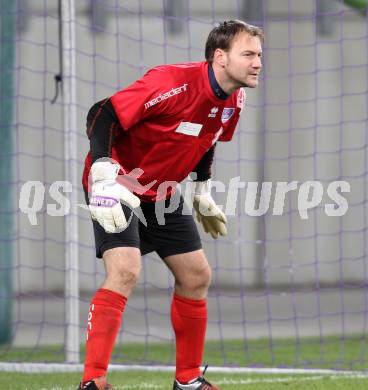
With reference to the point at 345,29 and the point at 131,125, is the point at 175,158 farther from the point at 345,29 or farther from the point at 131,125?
the point at 345,29

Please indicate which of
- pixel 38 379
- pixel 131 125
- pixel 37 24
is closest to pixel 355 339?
pixel 38 379

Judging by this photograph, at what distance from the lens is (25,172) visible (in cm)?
1241

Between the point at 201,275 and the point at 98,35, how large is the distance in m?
7.99

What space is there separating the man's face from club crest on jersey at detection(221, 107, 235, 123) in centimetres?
19

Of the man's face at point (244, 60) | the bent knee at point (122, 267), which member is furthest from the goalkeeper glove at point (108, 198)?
the man's face at point (244, 60)

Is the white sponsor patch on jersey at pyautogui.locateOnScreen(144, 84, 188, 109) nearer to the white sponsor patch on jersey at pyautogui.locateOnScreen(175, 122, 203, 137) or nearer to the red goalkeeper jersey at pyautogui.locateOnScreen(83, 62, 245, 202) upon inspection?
the red goalkeeper jersey at pyautogui.locateOnScreen(83, 62, 245, 202)

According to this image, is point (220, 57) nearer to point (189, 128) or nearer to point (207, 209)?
point (189, 128)

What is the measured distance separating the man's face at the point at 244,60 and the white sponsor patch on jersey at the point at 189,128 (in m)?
0.26

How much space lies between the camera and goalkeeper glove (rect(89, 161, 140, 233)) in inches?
167

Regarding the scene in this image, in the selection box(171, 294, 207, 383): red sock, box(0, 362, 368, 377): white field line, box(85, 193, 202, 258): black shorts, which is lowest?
box(0, 362, 368, 377): white field line

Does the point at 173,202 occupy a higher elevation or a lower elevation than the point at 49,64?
lower

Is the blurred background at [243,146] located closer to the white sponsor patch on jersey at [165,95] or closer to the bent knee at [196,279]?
the bent knee at [196,279]

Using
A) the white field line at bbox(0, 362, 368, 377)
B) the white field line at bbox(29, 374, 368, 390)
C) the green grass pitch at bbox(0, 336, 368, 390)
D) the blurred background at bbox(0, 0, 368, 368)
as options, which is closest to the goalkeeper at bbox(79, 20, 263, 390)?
the white field line at bbox(29, 374, 368, 390)

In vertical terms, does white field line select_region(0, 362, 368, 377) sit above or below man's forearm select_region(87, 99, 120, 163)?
below
